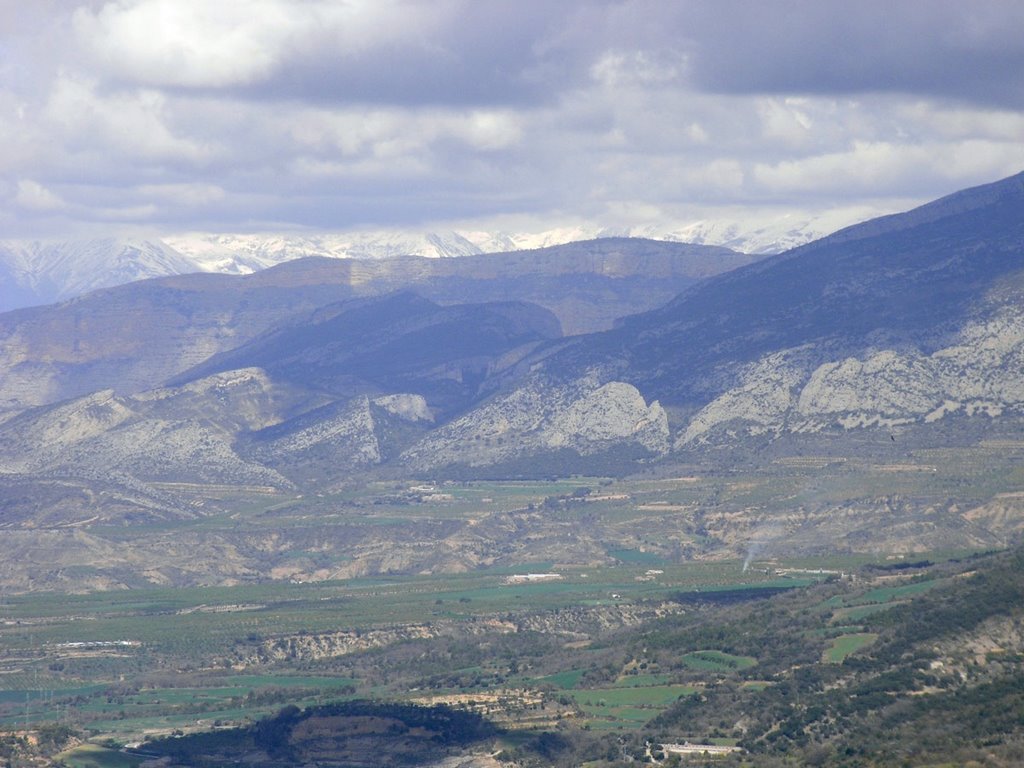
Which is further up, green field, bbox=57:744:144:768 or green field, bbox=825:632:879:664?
green field, bbox=825:632:879:664

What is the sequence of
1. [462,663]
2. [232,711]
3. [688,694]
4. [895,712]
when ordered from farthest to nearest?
[462,663]
[232,711]
[688,694]
[895,712]

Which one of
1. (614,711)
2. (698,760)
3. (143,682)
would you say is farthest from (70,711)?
Answer: (698,760)

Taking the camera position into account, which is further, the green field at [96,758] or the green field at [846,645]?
the green field at [846,645]

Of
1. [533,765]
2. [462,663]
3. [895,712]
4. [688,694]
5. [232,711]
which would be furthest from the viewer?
[462,663]

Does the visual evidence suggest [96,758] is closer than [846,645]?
Yes

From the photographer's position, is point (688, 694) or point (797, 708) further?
point (688, 694)

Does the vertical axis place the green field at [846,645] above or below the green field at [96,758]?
above

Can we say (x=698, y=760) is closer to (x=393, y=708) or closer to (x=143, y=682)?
(x=393, y=708)

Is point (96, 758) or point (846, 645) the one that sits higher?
point (846, 645)

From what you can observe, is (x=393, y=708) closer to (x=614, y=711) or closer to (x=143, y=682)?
(x=614, y=711)

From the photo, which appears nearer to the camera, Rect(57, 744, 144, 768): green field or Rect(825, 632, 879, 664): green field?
Rect(57, 744, 144, 768): green field
